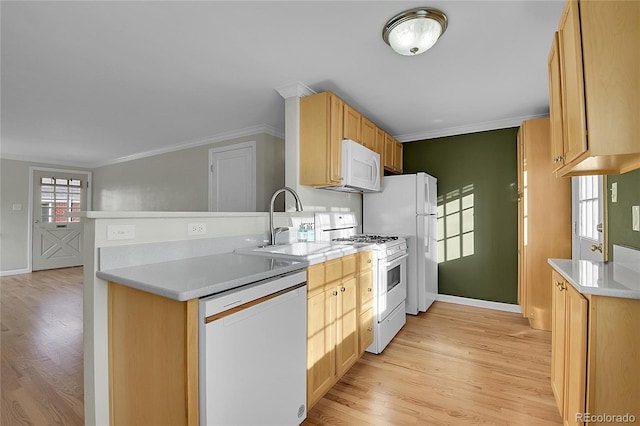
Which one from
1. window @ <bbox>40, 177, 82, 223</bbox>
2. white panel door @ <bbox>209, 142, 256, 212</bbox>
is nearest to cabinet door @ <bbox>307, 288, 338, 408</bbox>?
white panel door @ <bbox>209, 142, 256, 212</bbox>

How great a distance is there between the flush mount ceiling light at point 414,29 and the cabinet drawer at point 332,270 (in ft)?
4.76

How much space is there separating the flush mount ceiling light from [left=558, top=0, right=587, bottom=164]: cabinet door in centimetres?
61

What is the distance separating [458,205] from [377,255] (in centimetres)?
196

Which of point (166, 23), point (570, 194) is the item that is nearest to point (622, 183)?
point (570, 194)

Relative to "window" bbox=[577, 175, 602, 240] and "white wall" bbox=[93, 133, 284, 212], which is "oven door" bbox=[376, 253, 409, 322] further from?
"white wall" bbox=[93, 133, 284, 212]

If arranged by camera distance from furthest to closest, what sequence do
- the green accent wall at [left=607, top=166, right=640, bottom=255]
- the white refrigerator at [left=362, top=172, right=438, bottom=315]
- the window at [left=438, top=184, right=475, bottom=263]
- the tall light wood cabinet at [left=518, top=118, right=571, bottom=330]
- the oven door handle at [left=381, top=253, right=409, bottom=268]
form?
the window at [left=438, top=184, right=475, bottom=263], the white refrigerator at [left=362, top=172, right=438, bottom=315], the tall light wood cabinet at [left=518, top=118, right=571, bottom=330], the oven door handle at [left=381, top=253, right=409, bottom=268], the green accent wall at [left=607, top=166, right=640, bottom=255]

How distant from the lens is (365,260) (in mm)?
2447

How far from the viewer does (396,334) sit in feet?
9.57

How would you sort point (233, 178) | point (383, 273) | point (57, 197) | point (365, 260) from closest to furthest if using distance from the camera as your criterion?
point (365, 260)
point (383, 273)
point (233, 178)
point (57, 197)

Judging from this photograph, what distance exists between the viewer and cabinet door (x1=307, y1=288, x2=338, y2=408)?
1730 mm

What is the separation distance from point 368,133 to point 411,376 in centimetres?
237

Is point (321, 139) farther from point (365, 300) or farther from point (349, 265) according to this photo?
point (365, 300)

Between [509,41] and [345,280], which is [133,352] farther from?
[509,41]

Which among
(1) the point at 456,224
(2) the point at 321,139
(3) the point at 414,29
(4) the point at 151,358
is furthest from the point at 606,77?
(1) the point at 456,224
